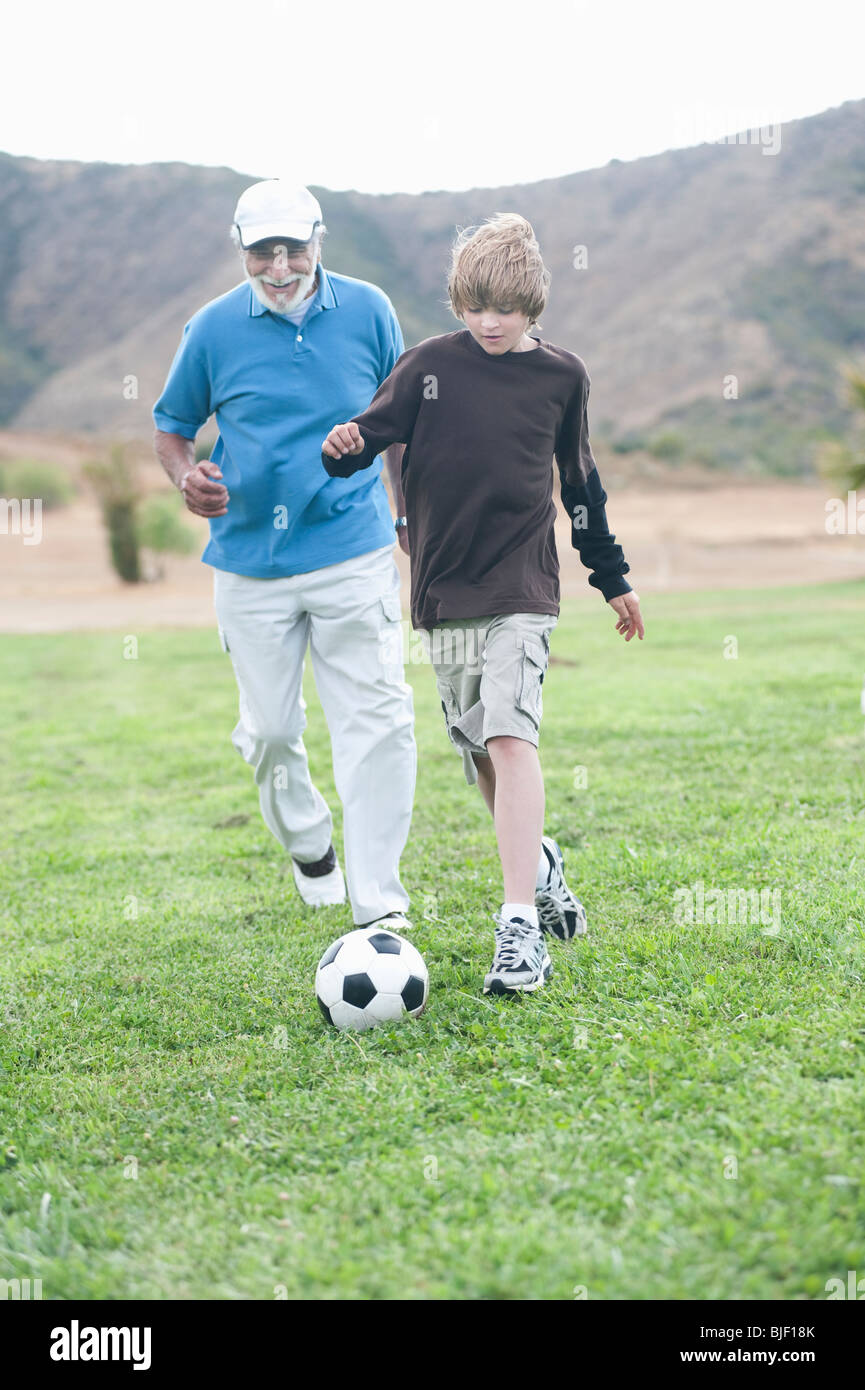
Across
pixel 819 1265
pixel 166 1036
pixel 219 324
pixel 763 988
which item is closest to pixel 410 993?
pixel 166 1036

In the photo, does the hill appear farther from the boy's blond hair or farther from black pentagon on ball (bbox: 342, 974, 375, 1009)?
Answer: black pentagon on ball (bbox: 342, 974, 375, 1009)

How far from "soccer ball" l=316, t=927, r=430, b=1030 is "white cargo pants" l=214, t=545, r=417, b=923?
54 cm

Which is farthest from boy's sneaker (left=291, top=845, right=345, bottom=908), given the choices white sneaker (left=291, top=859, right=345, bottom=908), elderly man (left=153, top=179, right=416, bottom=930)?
elderly man (left=153, top=179, right=416, bottom=930)

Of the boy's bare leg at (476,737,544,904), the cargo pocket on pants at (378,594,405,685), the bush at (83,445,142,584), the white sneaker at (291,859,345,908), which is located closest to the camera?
the boy's bare leg at (476,737,544,904)

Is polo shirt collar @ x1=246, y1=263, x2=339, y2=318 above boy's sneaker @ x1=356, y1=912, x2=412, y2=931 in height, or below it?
above

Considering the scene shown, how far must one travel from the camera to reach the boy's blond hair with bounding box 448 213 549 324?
3.27 m

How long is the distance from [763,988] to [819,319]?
75941 mm

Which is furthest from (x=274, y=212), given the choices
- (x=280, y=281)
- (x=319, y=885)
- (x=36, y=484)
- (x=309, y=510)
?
(x=36, y=484)

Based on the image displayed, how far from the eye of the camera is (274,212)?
3.58 m

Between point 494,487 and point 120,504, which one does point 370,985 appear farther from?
point 120,504

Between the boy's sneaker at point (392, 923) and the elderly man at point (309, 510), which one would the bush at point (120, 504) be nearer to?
the elderly man at point (309, 510)

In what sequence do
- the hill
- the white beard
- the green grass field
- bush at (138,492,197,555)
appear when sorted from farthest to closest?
the hill, bush at (138,492,197,555), the white beard, the green grass field

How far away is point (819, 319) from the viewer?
233 feet
